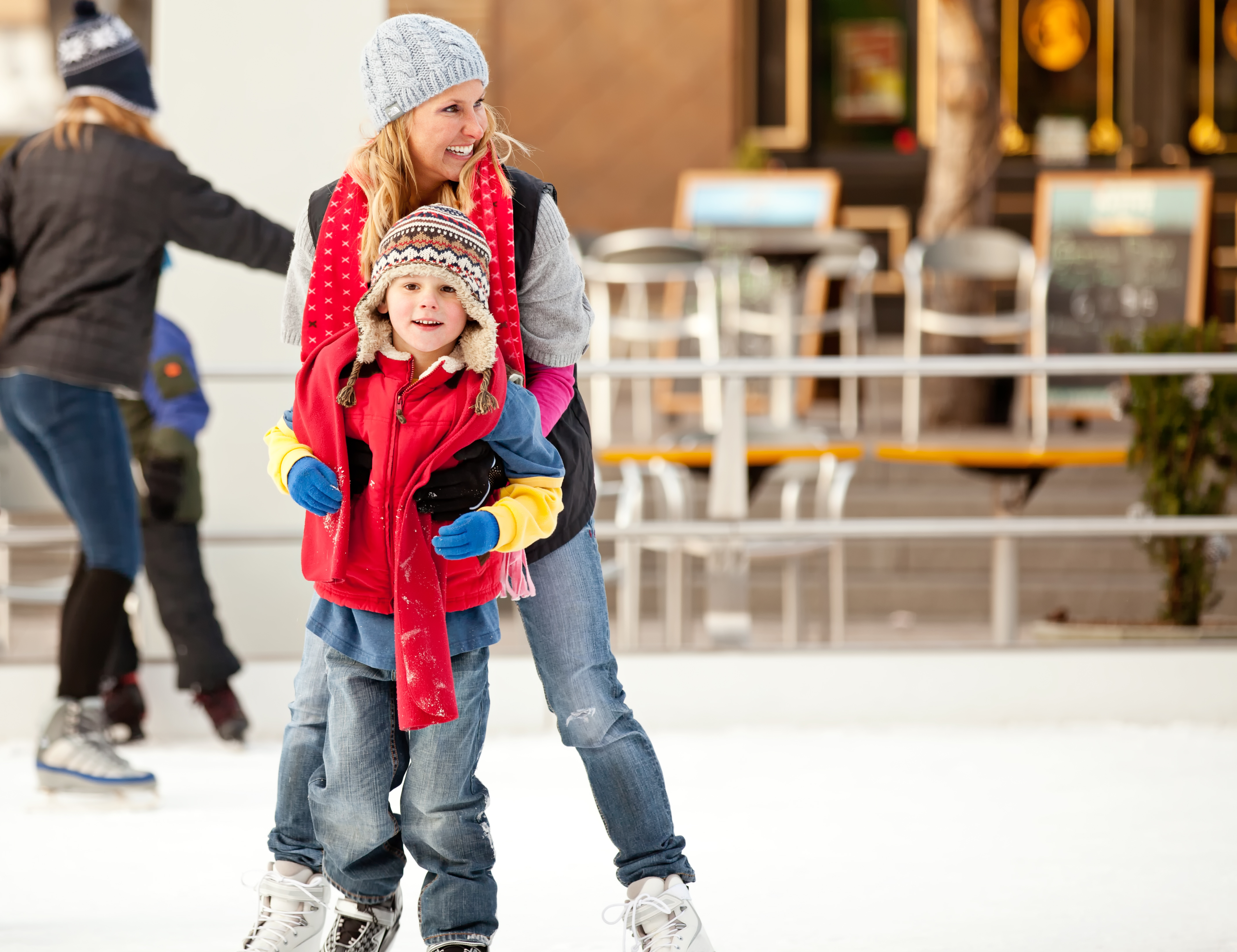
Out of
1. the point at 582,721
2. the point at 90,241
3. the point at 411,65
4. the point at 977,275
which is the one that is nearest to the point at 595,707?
the point at 582,721

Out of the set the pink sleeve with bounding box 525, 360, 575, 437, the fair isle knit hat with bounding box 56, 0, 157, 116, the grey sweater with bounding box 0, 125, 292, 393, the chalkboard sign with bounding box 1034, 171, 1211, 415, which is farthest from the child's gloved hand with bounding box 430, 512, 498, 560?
the chalkboard sign with bounding box 1034, 171, 1211, 415

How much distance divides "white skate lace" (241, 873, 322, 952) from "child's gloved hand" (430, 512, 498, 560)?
661mm

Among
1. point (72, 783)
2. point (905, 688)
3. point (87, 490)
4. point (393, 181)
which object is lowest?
point (905, 688)

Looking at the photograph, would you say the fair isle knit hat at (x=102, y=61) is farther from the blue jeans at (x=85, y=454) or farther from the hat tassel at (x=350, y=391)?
the hat tassel at (x=350, y=391)

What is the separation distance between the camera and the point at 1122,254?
781 centimetres

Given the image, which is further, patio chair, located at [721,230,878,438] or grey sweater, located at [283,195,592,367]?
patio chair, located at [721,230,878,438]

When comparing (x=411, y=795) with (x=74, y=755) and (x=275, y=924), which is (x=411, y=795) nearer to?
(x=275, y=924)

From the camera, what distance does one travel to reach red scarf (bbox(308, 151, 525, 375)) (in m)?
2.21

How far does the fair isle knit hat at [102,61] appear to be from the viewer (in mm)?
3561

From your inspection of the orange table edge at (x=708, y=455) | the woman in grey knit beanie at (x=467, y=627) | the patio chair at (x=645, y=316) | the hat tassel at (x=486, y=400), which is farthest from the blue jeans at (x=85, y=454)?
the patio chair at (x=645, y=316)

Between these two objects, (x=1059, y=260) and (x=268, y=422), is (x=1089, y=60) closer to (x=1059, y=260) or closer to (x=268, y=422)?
(x=1059, y=260)

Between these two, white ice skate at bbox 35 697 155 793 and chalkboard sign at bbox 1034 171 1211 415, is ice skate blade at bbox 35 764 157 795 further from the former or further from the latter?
chalkboard sign at bbox 1034 171 1211 415

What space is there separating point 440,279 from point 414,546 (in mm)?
355

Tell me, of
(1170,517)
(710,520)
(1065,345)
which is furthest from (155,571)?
(1065,345)
